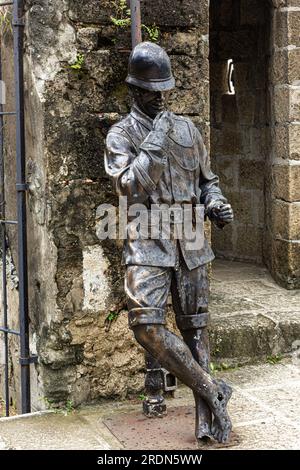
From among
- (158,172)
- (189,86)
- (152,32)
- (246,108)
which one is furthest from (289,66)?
(158,172)

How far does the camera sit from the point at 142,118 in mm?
3949

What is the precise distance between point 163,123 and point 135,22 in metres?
0.79

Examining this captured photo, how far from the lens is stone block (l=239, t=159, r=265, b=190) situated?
7.02 m

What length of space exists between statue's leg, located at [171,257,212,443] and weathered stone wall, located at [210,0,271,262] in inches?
115

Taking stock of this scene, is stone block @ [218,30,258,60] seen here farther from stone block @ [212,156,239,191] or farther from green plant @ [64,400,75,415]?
green plant @ [64,400,75,415]

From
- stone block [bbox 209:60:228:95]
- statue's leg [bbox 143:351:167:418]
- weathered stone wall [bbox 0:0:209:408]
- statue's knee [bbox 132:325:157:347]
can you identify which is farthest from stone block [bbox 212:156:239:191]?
statue's knee [bbox 132:325:157:347]

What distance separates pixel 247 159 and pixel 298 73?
3.90ft

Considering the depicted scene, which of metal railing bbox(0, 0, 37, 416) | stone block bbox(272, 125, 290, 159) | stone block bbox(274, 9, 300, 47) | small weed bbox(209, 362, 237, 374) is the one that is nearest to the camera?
metal railing bbox(0, 0, 37, 416)

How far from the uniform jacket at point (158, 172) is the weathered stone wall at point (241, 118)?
9.17 feet

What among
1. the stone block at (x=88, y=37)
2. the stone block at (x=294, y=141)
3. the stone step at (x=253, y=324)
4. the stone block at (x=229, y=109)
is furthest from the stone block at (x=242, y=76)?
the stone block at (x=88, y=37)

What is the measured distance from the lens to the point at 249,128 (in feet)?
23.3

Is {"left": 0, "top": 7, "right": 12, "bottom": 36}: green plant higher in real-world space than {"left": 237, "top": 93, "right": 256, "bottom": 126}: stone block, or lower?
higher

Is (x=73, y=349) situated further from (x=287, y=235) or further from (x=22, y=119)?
(x=287, y=235)

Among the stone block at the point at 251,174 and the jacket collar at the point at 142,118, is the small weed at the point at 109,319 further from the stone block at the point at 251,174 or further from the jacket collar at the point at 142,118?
the stone block at the point at 251,174
